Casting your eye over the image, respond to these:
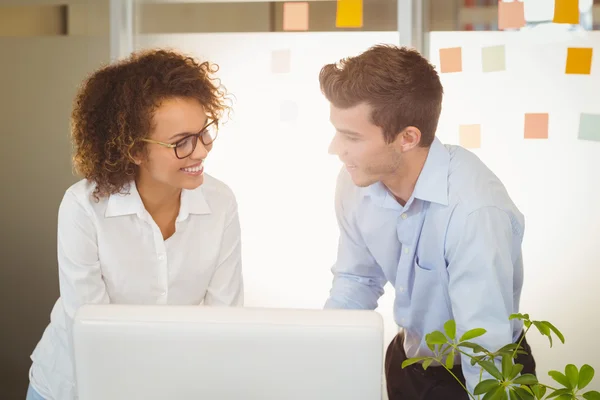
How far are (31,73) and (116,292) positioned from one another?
1.89 metres

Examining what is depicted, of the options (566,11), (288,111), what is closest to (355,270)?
(288,111)

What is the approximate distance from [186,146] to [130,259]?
296 millimetres

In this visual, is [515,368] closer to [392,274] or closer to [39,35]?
[392,274]

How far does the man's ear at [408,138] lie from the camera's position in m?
1.80

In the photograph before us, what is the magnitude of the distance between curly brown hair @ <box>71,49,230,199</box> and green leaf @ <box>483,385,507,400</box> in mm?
1030

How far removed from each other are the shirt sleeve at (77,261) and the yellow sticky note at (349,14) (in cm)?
170

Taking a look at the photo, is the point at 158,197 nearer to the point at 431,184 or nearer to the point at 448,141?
the point at 431,184

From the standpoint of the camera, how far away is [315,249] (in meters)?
3.15

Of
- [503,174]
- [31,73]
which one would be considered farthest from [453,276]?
[31,73]

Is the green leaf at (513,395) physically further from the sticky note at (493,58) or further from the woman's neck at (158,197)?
the sticky note at (493,58)

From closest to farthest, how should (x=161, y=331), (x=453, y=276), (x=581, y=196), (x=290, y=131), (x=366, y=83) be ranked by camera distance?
(x=161, y=331) → (x=453, y=276) → (x=366, y=83) → (x=581, y=196) → (x=290, y=131)

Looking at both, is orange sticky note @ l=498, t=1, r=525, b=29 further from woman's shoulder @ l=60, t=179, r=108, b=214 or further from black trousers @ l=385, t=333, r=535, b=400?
woman's shoulder @ l=60, t=179, r=108, b=214

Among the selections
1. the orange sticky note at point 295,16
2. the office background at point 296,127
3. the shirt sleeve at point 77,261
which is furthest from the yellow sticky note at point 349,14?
A: the shirt sleeve at point 77,261

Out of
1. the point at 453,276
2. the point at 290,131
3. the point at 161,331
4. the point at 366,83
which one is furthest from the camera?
the point at 290,131
